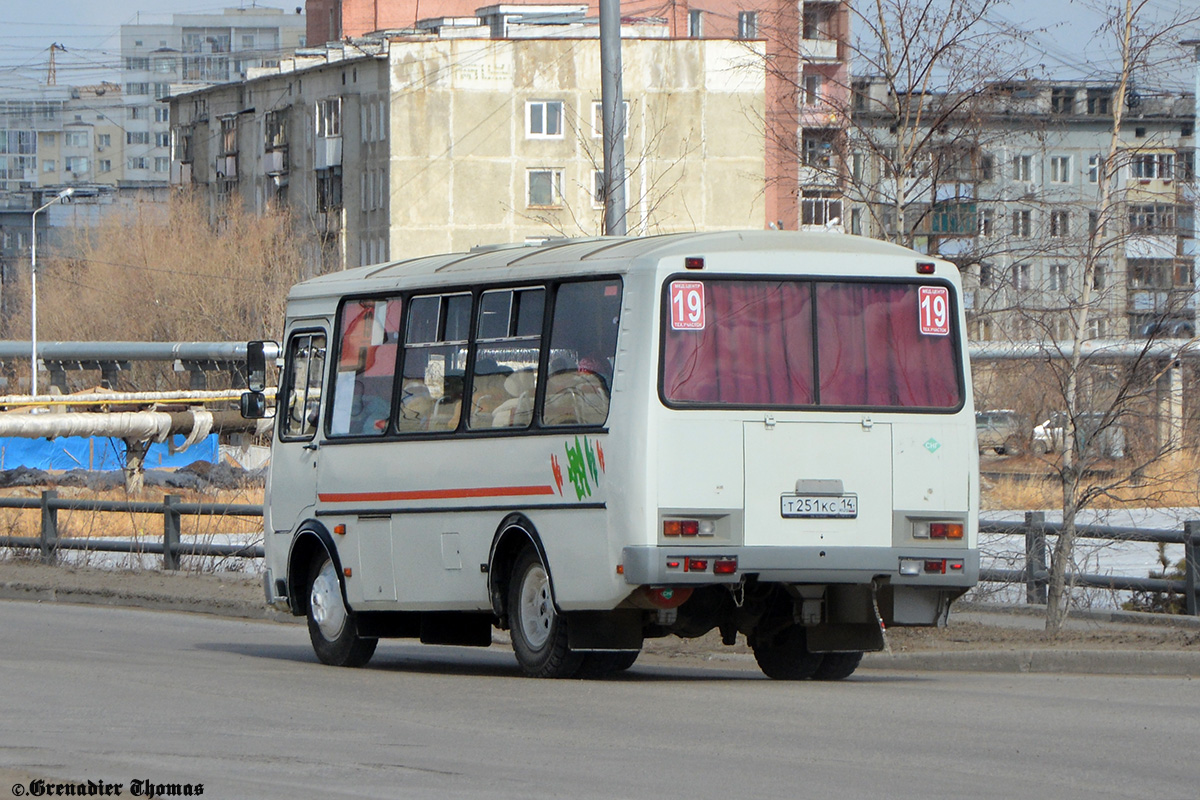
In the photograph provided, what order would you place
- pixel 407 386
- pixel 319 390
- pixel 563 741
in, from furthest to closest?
pixel 319 390
pixel 407 386
pixel 563 741

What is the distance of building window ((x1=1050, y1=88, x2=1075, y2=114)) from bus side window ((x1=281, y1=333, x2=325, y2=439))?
626 cm

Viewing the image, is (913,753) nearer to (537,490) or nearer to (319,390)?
(537,490)

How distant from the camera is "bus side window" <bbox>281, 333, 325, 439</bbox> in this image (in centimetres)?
1588

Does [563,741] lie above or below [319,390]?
below

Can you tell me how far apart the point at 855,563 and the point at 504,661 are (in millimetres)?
4186

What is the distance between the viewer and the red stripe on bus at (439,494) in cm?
1348

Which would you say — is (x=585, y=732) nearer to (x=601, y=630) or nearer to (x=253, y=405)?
(x=601, y=630)

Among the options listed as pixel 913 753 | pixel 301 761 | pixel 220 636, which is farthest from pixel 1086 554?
pixel 301 761

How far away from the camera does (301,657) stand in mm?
16375

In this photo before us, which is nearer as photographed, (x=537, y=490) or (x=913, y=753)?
(x=913, y=753)

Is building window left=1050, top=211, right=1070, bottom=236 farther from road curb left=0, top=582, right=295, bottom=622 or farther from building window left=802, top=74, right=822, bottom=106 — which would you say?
road curb left=0, top=582, right=295, bottom=622

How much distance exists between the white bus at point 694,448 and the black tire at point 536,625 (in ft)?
0.06

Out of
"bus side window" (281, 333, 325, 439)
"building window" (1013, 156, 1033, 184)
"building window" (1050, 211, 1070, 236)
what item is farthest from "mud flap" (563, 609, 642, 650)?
"building window" (1013, 156, 1033, 184)

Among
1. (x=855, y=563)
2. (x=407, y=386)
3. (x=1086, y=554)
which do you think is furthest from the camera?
(x=1086, y=554)
